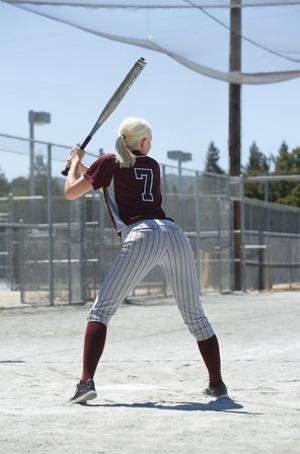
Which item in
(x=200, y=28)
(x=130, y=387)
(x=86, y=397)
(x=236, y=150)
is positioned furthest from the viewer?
(x=236, y=150)

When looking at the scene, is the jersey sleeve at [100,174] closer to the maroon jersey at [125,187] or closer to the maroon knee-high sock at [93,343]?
the maroon jersey at [125,187]

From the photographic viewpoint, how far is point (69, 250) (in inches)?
730

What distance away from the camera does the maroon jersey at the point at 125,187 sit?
21.2ft

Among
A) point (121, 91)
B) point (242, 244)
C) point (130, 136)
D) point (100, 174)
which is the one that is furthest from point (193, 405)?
point (242, 244)

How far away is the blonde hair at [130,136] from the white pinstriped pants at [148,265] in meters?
0.44

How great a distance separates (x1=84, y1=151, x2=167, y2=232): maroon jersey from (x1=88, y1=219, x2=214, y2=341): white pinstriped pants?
81mm

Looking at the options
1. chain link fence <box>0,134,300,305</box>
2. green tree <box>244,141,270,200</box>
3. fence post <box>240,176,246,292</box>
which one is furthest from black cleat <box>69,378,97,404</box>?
green tree <box>244,141,270,200</box>

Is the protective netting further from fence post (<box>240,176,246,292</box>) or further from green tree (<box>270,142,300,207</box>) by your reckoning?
green tree (<box>270,142,300,207</box>)

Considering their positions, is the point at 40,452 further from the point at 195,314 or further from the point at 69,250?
the point at 69,250

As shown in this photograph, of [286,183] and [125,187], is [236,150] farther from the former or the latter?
[286,183]

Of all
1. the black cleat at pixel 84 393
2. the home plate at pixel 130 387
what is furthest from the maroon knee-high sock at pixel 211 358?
the black cleat at pixel 84 393

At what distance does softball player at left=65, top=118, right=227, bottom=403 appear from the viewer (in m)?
6.38

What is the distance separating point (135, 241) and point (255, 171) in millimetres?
79439

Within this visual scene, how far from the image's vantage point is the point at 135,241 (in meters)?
6.36
